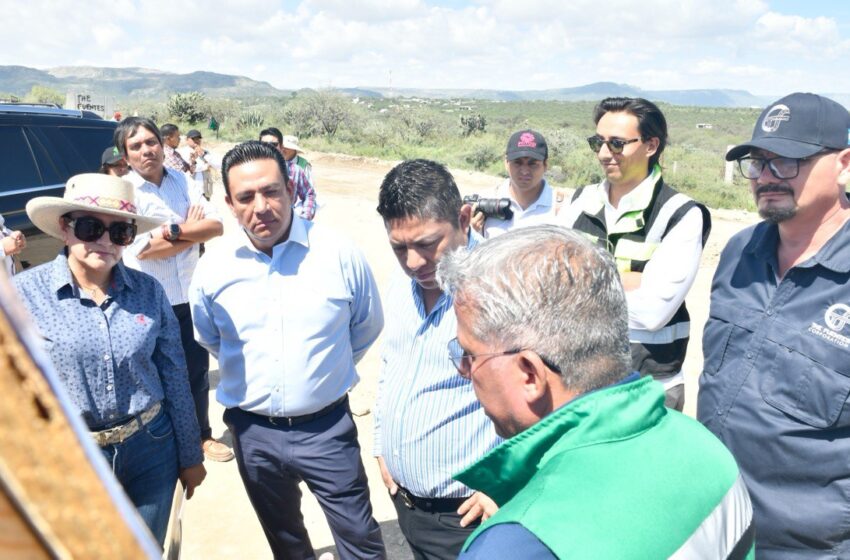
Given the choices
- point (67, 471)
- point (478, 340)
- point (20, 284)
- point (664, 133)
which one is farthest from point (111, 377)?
point (664, 133)

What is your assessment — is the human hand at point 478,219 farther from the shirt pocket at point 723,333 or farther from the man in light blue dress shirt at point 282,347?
the shirt pocket at point 723,333

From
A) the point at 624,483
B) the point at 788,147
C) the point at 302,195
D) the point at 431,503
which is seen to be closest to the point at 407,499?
the point at 431,503

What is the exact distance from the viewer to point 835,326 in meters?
1.93

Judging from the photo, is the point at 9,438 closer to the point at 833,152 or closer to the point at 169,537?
the point at 833,152

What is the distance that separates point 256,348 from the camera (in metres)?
2.73

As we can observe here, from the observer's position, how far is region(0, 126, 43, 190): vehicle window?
5.00m

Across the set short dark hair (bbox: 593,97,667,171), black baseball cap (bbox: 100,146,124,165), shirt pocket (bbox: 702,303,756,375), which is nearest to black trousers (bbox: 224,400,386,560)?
shirt pocket (bbox: 702,303,756,375)

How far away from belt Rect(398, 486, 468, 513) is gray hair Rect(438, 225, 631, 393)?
1.19 meters

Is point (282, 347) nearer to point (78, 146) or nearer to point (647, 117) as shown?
point (647, 117)

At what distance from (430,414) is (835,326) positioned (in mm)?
1364

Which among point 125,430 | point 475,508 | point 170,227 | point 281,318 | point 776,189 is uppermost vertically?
point 776,189

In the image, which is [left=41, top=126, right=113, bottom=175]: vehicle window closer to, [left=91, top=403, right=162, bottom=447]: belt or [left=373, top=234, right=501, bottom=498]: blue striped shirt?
[left=91, top=403, right=162, bottom=447]: belt

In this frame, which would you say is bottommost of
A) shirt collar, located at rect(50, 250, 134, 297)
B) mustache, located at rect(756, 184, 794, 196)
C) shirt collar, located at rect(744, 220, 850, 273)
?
shirt collar, located at rect(50, 250, 134, 297)

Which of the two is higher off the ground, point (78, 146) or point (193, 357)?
point (78, 146)
